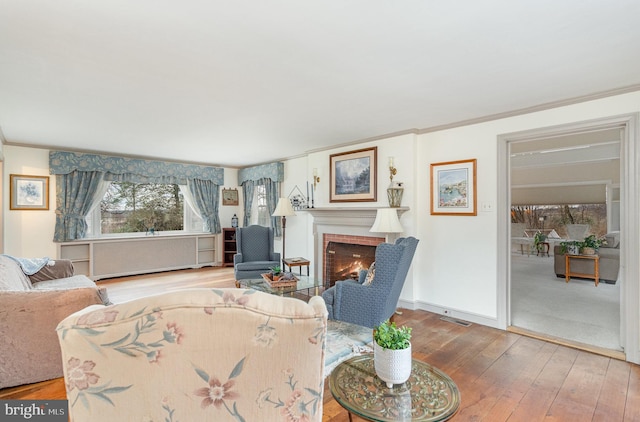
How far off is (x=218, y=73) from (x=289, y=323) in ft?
7.19

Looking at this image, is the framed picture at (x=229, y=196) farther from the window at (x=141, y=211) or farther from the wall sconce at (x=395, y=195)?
the wall sconce at (x=395, y=195)

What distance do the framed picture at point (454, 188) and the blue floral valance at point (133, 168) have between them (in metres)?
4.75

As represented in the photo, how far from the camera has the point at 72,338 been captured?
0.72 meters

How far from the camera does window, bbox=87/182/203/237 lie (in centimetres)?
578

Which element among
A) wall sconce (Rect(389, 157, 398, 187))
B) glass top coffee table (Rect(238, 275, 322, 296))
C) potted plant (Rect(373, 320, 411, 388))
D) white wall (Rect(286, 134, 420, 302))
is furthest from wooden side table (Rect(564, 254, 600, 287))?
potted plant (Rect(373, 320, 411, 388))

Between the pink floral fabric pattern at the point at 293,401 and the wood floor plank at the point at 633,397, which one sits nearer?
the pink floral fabric pattern at the point at 293,401

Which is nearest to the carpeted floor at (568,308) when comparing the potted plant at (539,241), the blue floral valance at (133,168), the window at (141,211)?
the potted plant at (539,241)

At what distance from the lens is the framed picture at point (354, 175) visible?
4422 mm

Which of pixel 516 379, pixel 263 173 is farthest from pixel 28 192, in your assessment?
pixel 516 379

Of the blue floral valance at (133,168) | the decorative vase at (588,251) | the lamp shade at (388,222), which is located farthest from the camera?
the decorative vase at (588,251)

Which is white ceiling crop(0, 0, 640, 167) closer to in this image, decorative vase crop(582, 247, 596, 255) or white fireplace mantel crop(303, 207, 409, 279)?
white fireplace mantel crop(303, 207, 409, 279)

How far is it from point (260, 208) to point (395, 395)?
569 centimetres

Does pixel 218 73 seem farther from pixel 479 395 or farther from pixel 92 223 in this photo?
pixel 92 223

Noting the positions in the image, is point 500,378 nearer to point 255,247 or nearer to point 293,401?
point 293,401
